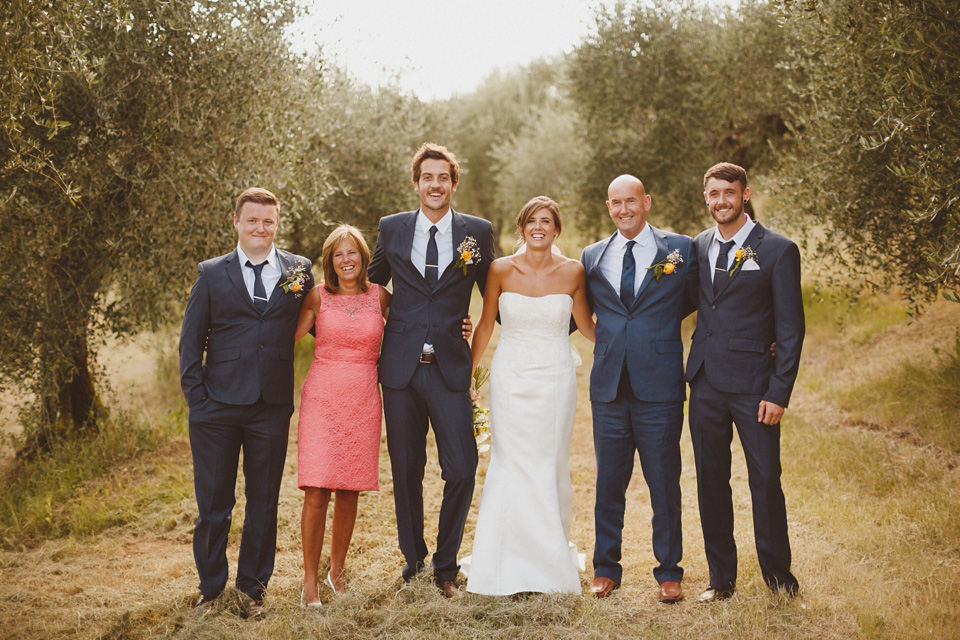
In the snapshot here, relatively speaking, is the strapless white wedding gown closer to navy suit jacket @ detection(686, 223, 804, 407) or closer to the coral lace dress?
the coral lace dress

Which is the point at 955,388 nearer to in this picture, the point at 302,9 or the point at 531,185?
the point at 302,9

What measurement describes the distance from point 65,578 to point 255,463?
2.25 meters

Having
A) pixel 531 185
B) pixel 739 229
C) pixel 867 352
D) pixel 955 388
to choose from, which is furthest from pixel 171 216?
pixel 531 185

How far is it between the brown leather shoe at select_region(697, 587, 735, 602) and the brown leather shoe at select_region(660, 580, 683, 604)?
0.13 m

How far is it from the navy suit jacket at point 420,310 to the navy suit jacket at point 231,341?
2.18 ft

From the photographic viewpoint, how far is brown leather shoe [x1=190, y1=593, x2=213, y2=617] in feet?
15.5

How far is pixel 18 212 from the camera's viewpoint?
700cm

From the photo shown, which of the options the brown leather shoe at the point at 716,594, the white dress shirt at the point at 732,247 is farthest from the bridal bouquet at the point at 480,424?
the white dress shirt at the point at 732,247

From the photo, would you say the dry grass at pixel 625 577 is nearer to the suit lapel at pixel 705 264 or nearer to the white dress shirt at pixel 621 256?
the suit lapel at pixel 705 264

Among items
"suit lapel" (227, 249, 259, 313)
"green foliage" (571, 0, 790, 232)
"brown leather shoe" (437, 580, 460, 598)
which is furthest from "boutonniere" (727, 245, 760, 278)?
"green foliage" (571, 0, 790, 232)

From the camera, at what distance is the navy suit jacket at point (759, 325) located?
4.53 meters

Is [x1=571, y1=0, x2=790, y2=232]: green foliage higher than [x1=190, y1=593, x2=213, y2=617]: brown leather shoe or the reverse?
higher

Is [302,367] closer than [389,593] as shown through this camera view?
No

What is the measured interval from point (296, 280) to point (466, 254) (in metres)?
1.07
